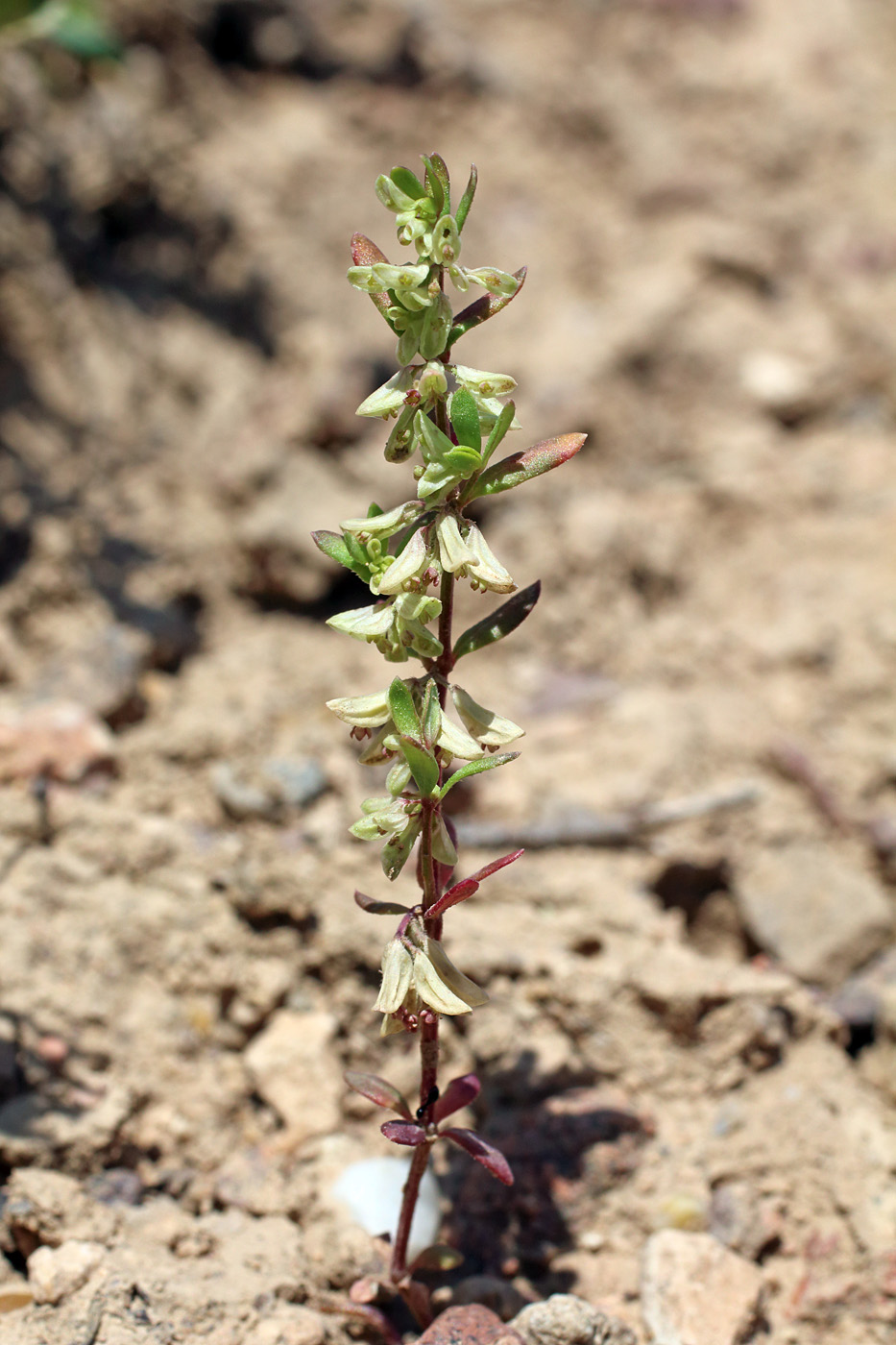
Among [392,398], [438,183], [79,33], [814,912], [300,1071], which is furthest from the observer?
[79,33]

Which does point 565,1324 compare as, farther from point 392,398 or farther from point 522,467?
point 392,398

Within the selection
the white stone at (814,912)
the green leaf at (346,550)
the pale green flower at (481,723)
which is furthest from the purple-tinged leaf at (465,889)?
the white stone at (814,912)

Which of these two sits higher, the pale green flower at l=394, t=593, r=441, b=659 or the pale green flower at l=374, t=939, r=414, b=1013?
the pale green flower at l=394, t=593, r=441, b=659

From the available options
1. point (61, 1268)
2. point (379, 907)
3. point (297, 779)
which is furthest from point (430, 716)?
point (297, 779)

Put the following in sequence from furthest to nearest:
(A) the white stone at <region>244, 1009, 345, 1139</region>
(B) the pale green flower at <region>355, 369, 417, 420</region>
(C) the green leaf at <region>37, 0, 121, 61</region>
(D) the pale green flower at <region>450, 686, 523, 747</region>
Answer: (C) the green leaf at <region>37, 0, 121, 61</region>, (A) the white stone at <region>244, 1009, 345, 1139</region>, (D) the pale green flower at <region>450, 686, 523, 747</region>, (B) the pale green flower at <region>355, 369, 417, 420</region>

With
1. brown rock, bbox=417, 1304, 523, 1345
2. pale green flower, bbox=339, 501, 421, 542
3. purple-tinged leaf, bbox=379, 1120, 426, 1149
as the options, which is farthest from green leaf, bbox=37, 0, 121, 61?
brown rock, bbox=417, 1304, 523, 1345

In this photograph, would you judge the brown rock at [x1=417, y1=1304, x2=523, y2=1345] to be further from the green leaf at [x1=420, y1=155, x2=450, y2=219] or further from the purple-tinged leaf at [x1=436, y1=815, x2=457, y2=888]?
the green leaf at [x1=420, y1=155, x2=450, y2=219]

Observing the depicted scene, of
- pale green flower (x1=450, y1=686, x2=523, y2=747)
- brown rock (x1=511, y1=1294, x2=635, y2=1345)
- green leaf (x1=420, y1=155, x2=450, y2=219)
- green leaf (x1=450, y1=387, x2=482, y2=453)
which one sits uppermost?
green leaf (x1=420, y1=155, x2=450, y2=219)
